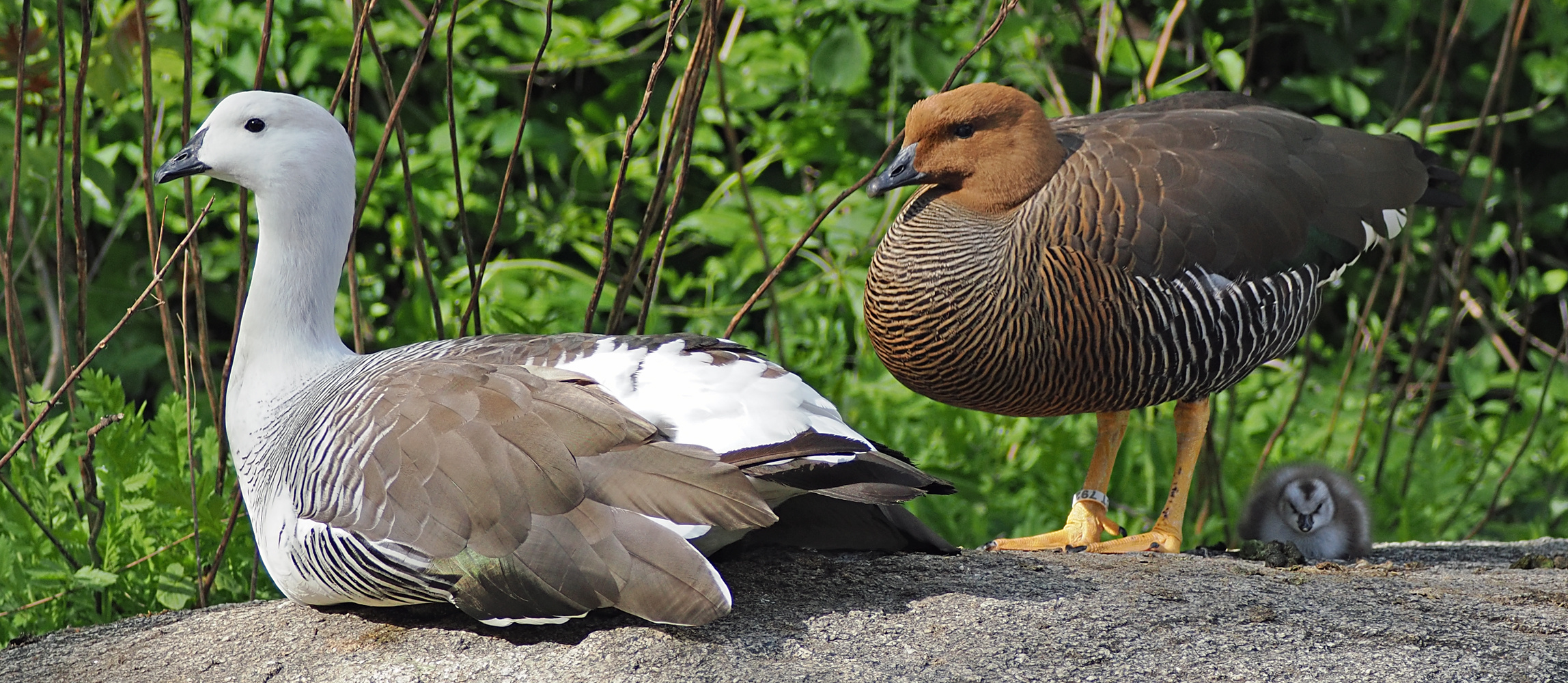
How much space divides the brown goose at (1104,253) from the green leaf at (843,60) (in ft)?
4.94

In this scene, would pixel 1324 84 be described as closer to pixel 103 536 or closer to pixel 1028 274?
pixel 1028 274

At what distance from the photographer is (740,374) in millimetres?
2598

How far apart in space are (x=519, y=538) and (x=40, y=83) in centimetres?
236

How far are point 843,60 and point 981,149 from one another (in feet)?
5.94

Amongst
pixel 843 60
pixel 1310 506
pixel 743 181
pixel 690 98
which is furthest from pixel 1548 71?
pixel 690 98

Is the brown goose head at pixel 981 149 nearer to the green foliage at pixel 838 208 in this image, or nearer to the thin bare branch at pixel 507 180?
the green foliage at pixel 838 208

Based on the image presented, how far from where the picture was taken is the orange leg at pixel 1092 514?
12.5 ft

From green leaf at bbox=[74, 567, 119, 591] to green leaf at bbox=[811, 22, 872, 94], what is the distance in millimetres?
3192

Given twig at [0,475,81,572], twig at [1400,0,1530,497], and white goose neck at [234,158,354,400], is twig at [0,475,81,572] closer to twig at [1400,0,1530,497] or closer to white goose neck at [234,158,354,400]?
white goose neck at [234,158,354,400]

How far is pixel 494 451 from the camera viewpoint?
95.9 inches

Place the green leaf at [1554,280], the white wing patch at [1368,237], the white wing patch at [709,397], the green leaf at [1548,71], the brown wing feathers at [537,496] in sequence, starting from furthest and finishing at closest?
1. the green leaf at [1554,280]
2. the green leaf at [1548,71]
3. the white wing patch at [1368,237]
4. the white wing patch at [709,397]
5. the brown wing feathers at [537,496]

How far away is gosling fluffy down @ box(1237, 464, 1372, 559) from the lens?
380 cm

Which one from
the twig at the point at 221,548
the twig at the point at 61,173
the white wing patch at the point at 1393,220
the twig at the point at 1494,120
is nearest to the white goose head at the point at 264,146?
the twig at the point at 61,173

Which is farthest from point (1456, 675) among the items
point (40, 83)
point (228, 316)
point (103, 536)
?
point (228, 316)
